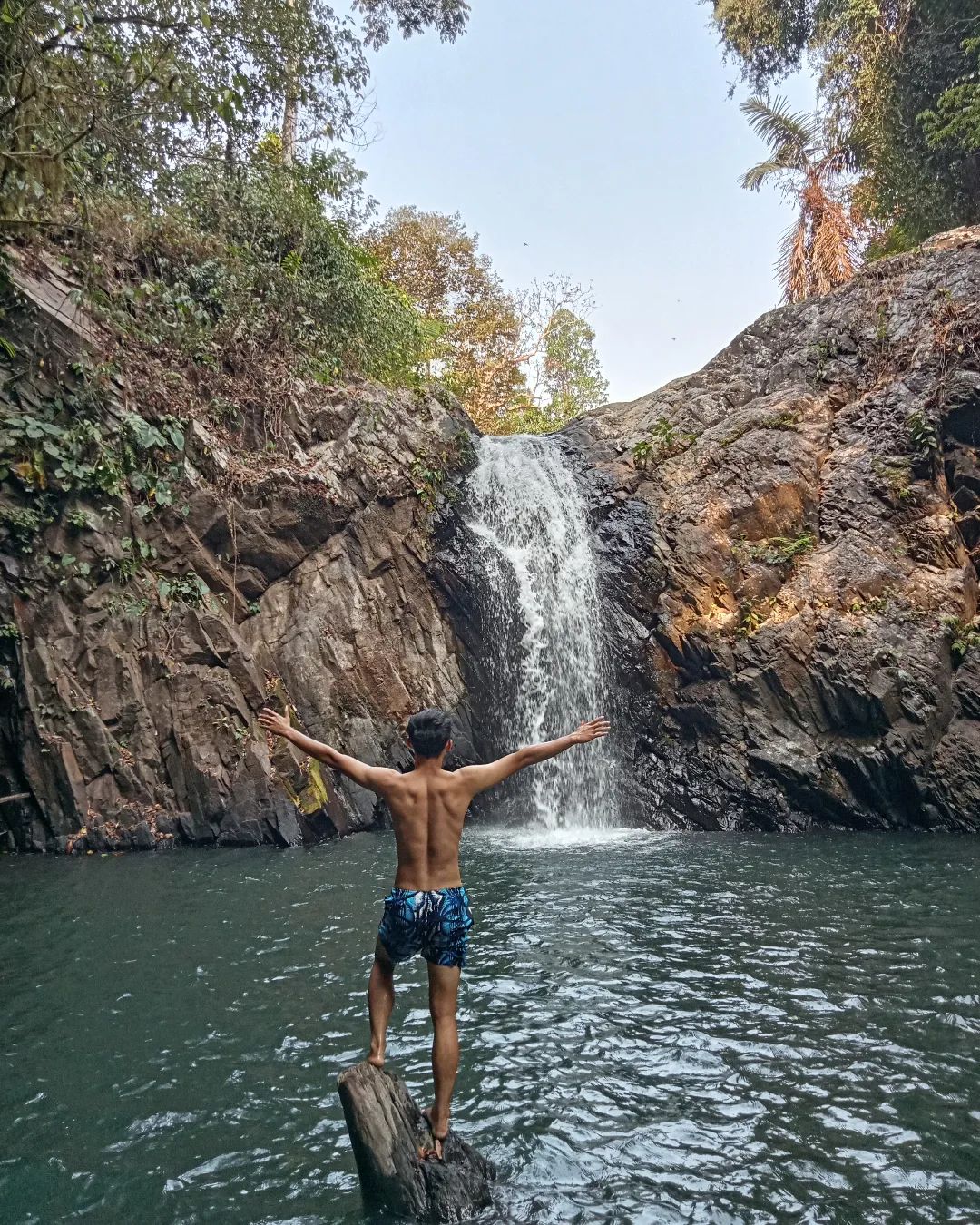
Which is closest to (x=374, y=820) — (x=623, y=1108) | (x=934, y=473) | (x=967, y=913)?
(x=967, y=913)

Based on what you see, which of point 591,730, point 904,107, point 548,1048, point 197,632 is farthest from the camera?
point 904,107

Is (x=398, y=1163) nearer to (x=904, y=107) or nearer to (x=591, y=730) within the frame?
(x=591, y=730)

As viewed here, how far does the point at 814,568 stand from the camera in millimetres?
14078

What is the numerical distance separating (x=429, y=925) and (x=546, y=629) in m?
12.3

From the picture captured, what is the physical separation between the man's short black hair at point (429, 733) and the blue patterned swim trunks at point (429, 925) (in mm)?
617

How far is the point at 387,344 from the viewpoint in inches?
721

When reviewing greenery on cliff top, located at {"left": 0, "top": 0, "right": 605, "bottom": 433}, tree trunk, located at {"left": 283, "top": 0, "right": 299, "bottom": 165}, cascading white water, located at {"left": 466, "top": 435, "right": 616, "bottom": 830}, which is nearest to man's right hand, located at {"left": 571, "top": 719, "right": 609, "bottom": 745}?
greenery on cliff top, located at {"left": 0, "top": 0, "right": 605, "bottom": 433}

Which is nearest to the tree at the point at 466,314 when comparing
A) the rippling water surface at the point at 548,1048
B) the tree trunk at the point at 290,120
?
the tree trunk at the point at 290,120

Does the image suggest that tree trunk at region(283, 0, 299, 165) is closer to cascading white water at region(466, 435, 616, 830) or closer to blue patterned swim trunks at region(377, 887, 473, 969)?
cascading white water at region(466, 435, 616, 830)

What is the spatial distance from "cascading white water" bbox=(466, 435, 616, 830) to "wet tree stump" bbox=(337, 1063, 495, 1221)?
11.0m

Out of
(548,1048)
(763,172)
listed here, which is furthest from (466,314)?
(548,1048)

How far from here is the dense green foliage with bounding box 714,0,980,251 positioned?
59.1ft

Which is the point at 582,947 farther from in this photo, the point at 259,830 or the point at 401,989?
the point at 259,830

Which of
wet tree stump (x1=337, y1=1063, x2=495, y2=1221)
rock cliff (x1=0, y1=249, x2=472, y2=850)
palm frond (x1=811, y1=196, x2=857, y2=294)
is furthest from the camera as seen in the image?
palm frond (x1=811, y1=196, x2=857, y2=294)
